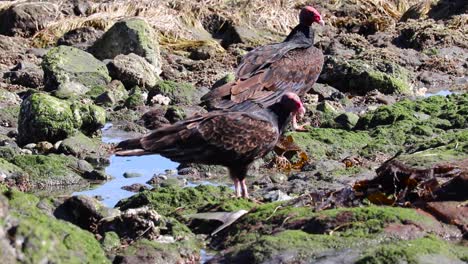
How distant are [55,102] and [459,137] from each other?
447 centimetres

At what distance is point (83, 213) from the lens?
24.3 feet

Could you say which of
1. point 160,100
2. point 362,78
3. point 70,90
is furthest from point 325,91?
point 70,90

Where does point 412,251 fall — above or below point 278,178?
above

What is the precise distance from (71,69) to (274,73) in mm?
5064

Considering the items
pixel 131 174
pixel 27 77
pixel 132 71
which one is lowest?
pixel 27 77

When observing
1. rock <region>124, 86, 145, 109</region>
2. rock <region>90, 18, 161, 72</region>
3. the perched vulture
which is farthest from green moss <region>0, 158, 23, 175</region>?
rock <region>90, 18, 161, 72</region>

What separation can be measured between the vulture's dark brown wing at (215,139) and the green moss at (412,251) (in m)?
2.03

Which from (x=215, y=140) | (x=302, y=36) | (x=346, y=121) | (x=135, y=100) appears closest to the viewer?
(x=215, y=140)

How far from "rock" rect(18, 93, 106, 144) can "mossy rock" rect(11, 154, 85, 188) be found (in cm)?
111

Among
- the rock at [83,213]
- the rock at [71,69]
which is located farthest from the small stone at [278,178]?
the rock at [71,69]

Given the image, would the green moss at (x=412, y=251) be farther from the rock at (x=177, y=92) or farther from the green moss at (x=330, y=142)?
the rock at (x=177, y=92)

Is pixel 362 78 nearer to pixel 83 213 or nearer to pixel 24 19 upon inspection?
pixel 24 19

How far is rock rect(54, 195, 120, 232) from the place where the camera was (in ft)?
24.2

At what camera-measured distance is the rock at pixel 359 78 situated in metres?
15.3
